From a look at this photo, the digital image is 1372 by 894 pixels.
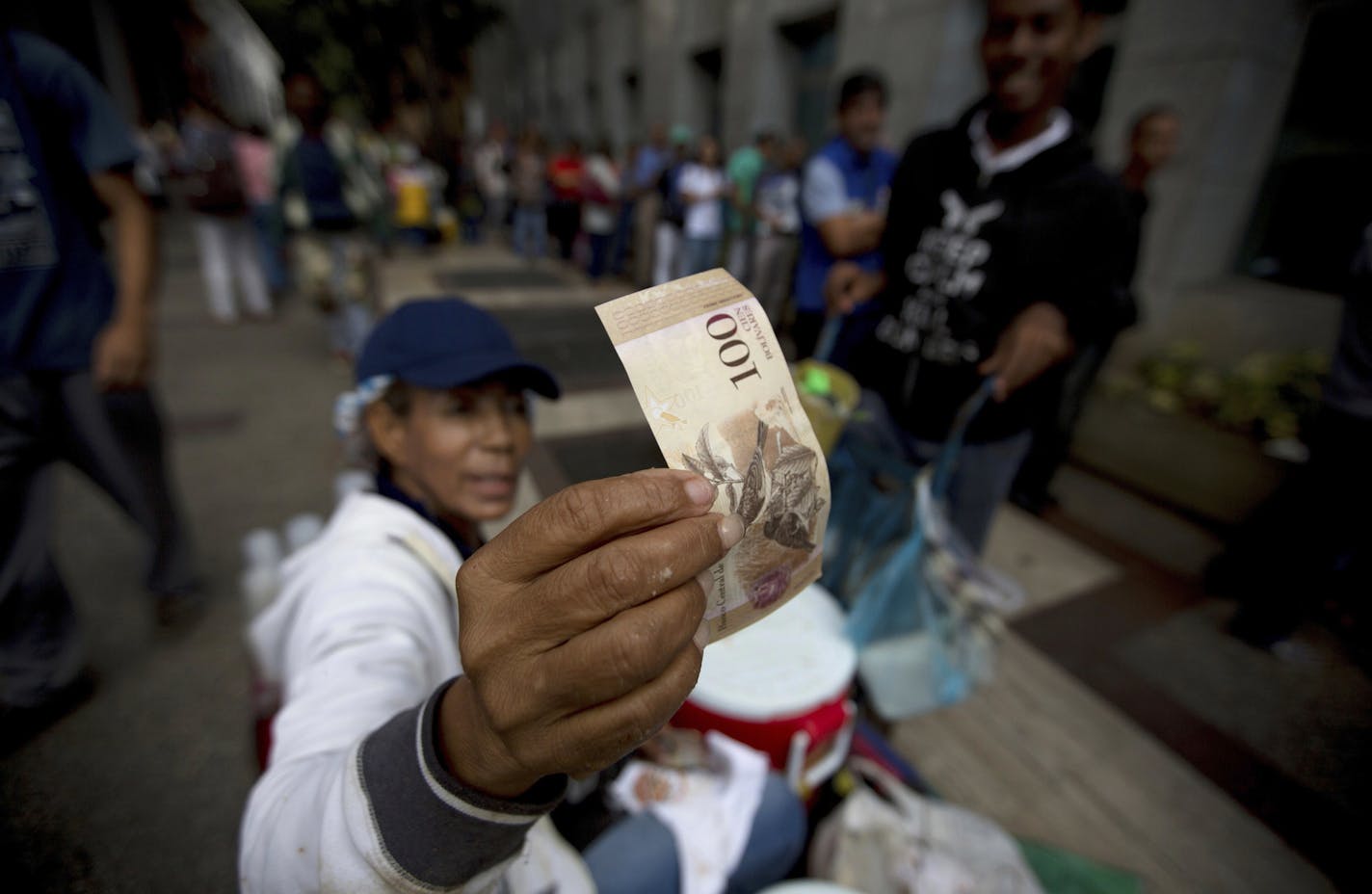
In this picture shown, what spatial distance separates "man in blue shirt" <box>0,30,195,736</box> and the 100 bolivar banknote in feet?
7.63

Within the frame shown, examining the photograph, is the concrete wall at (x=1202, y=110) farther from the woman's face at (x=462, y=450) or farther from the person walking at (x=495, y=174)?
the person walking at (x=495, y=174)

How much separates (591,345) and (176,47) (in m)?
17.8

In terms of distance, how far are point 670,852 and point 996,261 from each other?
1.96 metres

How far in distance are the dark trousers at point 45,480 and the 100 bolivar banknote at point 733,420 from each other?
2.39 metres

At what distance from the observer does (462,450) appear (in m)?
1.34

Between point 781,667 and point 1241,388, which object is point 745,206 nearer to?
point 1241,388

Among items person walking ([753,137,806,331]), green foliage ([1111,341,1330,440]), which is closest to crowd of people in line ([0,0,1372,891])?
green foliage ([1111,341,1330,440])

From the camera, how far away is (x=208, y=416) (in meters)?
4.66

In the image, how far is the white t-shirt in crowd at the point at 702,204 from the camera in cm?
684

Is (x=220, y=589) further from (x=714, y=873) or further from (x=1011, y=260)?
(x=1011, y=260)

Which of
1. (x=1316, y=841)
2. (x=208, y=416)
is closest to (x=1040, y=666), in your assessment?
(x=1316, y=841)

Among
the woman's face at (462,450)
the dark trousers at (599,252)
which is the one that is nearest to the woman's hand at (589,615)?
the woman's face at (462,450)

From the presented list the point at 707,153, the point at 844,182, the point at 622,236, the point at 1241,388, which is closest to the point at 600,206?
the point at 622,236

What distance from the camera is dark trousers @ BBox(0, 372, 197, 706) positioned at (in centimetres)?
187
